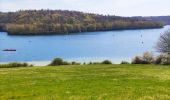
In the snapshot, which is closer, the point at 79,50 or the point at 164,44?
the point at 164,44

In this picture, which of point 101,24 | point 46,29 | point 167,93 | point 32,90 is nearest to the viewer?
point 167,93

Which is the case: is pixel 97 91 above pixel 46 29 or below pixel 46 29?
above

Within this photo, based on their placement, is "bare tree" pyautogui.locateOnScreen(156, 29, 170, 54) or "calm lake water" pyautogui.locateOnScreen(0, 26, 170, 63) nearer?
"bare tree" pyautogui.locateOnScreen(156, 29, 170, 54)

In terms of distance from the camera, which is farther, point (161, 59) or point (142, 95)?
point (161, 59)

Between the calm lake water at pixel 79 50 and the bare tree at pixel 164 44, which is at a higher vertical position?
the bare tree at pixel 164 44

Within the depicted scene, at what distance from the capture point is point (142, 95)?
40.0 ft

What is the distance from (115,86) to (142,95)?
Answer: 2.33 metres

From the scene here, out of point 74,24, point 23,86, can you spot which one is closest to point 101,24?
point 74,24

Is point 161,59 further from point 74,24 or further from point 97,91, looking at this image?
point 74,24

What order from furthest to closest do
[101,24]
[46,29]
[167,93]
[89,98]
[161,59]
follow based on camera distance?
[101,24] → [46,29] → [161,59] → [167,93] → [89,98]

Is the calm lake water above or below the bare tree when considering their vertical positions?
below

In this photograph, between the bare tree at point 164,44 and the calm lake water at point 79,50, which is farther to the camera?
the calm lake water at point 79,50

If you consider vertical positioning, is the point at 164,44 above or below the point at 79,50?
above

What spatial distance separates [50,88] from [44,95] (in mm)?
1650
